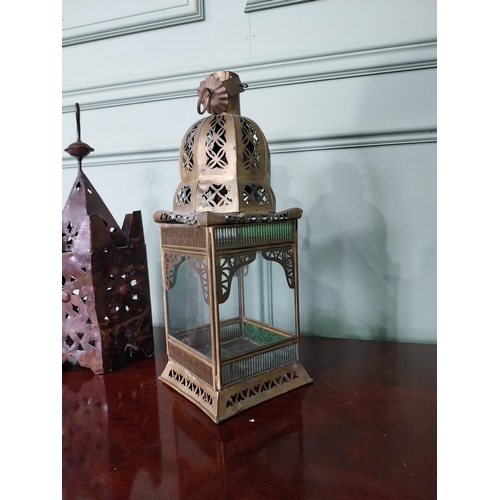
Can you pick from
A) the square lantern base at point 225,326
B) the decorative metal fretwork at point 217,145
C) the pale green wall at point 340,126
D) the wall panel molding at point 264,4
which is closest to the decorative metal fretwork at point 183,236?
the square lantern base at point 225,326

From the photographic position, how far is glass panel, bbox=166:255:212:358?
594 mm

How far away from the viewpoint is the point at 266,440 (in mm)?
458

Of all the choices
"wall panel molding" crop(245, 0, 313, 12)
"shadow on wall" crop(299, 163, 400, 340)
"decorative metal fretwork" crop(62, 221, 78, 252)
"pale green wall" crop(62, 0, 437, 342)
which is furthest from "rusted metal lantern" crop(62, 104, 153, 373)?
"wall panel molding" crop(245, 0, 313, 12)

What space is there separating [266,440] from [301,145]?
23.9 inches

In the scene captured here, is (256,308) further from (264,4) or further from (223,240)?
(264,4)

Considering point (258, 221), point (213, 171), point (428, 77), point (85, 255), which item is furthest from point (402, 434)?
point (428, 77)

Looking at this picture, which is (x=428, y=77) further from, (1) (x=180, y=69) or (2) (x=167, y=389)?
(2) (x=167, y=389)

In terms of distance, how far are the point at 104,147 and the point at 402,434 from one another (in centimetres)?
93

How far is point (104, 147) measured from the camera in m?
1.01

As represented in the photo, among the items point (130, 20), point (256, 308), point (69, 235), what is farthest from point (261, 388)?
point (130, 20)

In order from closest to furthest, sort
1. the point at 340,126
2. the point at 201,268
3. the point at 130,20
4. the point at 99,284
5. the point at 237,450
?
the point at 237,450 → the point at 201,268 → the point at 99,284 → the point at 340,126 → the point at 130,20

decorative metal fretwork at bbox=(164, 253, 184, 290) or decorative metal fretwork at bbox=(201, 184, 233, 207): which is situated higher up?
decorative metal fretwork at bbox=(201, 184, 233, 207)

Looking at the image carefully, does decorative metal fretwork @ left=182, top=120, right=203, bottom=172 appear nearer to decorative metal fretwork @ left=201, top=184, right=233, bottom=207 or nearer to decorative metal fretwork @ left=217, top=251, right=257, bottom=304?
decorative metal fretwork @ left=201, top=184, right=233, bottom=207

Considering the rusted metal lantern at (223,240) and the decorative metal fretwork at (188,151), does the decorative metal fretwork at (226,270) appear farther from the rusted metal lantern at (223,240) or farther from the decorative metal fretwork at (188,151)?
the decorative metal fretwork at (188,151)
